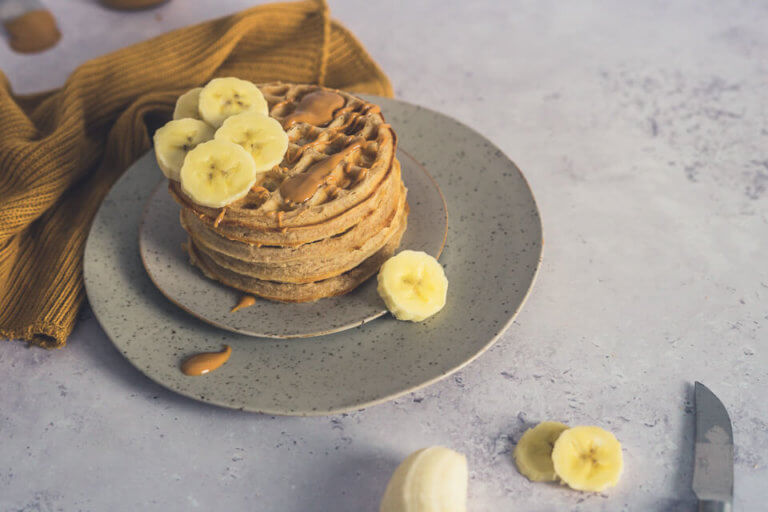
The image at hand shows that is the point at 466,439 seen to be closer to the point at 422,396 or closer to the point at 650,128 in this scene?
the point at 422,396

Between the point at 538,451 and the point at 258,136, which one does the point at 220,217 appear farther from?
the point at 538,451

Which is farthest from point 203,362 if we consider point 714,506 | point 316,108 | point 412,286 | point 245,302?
point 714,506

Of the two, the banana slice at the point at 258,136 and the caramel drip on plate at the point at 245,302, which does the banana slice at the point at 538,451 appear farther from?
the banana slice at the point at 258,136

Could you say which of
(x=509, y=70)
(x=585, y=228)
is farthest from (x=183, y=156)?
(x=509, y=70)

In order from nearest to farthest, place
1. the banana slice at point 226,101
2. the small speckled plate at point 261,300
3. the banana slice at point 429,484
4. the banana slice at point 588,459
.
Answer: the banana slice at point 429,484, the banana slice at point 588,459, the small speckled plate at point 261,300, the banana slice at point 226,101

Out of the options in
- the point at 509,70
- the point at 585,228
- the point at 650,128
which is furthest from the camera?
the point at 509,70

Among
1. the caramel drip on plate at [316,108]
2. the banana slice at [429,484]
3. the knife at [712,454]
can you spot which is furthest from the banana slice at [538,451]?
the caramel drip on plate at [316,108]

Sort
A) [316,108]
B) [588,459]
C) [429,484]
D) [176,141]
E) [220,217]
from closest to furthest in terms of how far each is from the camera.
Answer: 1. [429,484]
2. [588,459]
3. [220,217]
4. [176,141]
5. [316,108]
